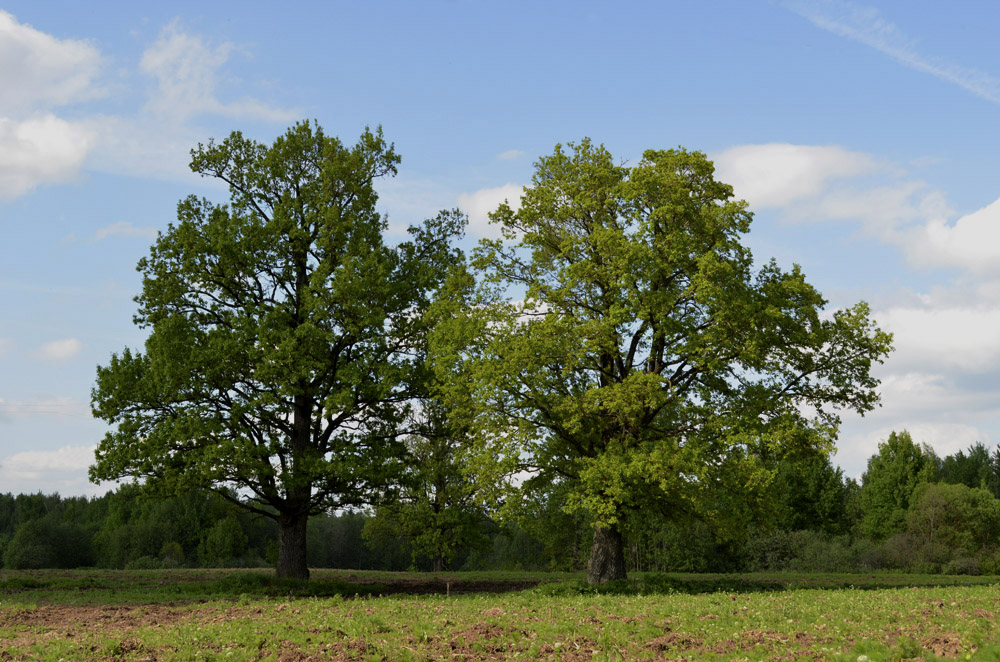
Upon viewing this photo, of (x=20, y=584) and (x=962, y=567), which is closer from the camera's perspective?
(x=20, y=584)

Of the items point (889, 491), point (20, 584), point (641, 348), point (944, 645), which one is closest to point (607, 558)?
point (641, 348)

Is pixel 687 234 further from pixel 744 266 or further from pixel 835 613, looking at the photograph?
pixel 835 613

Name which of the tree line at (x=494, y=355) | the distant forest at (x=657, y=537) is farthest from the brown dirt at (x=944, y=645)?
the distant forest at (x=657, y=537)

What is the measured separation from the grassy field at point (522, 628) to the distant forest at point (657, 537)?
28551mm

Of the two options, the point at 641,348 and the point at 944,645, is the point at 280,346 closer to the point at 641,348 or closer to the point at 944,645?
the point at 641,348

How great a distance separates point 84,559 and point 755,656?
78.6 meters

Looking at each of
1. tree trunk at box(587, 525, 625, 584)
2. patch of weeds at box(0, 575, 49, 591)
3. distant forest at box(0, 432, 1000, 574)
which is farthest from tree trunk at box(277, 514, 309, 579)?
distant forest at box(0, 432, 1000, 574)

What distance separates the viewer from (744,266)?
27.6 metres

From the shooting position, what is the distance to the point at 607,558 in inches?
1058

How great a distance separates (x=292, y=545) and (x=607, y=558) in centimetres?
1181

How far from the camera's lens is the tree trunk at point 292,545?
29.4 meters

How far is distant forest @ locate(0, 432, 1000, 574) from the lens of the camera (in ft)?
200

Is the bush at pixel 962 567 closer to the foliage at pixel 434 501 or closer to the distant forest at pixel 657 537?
the distant forest at pixel 657 537

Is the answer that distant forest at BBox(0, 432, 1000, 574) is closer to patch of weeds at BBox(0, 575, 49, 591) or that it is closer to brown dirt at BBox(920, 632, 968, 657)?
patch of weeds at BBox(0, 575, 49, 591)
